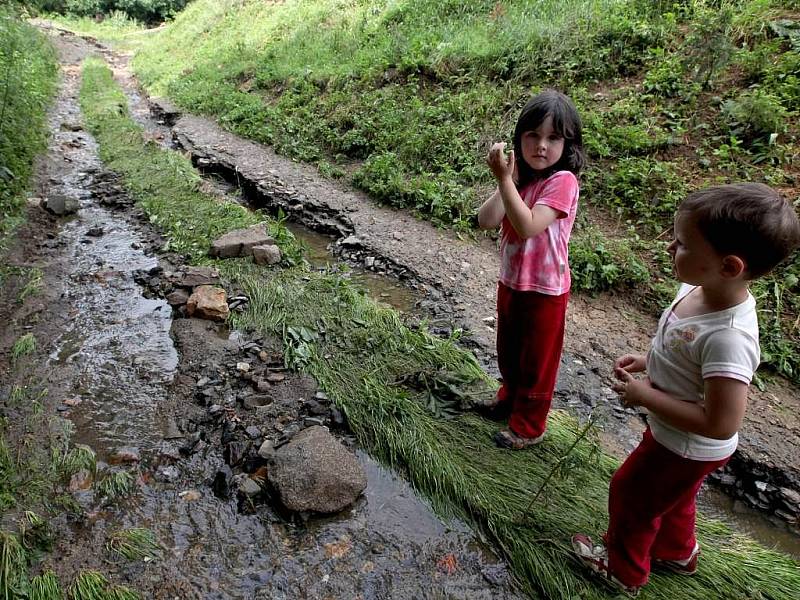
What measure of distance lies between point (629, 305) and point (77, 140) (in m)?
9.89

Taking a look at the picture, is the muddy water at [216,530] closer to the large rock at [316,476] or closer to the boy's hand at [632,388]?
the large rock at [316,476]

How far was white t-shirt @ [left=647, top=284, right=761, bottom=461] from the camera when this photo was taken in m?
1.42

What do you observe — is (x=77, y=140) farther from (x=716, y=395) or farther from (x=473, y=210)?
(x=716, y=395)

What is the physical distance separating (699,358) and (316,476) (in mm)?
1852

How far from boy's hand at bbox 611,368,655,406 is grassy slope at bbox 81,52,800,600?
0.66 m

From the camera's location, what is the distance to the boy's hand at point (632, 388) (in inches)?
64.2

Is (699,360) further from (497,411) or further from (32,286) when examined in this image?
(32,286)

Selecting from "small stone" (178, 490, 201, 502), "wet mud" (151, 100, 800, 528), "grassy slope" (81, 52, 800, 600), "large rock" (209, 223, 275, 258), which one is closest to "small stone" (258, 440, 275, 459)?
"small stone" (178, 490, 201, 502)

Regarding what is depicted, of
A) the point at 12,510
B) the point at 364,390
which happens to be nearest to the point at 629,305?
the point at 364,390

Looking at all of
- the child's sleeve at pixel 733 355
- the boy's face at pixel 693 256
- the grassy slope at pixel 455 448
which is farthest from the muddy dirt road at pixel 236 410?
the boy's face at pixel 693 256

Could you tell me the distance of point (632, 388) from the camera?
1.65 meters

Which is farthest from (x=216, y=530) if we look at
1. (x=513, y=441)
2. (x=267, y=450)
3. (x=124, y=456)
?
(x=513, y=441)

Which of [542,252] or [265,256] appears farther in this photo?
[265,256]

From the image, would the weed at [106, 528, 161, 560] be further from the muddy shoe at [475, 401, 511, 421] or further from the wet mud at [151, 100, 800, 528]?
the wet mud at [151, 100, 800, 528]
